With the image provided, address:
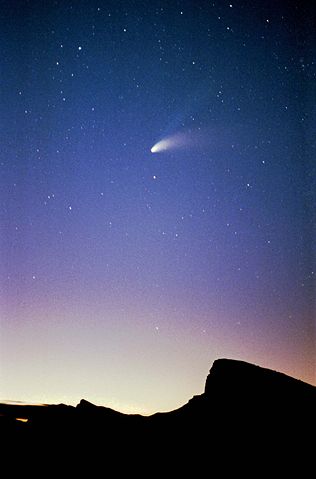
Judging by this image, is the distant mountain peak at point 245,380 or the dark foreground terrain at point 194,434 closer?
the dark foreground terrain at point 194,434

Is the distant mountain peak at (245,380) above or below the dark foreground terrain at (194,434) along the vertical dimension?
above

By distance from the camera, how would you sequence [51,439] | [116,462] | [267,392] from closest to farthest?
[116,462] → [51,439] → [267,392]

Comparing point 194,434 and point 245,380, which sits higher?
point 245,380

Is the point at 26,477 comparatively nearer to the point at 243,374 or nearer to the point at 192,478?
the point at 192,478

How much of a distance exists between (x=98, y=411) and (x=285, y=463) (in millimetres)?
10551

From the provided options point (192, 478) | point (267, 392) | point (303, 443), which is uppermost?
point (267, 392)

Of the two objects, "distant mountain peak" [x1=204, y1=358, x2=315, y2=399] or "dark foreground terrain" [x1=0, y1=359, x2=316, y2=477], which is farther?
"distant mountain peak" [x1=204, y1=358, x2=315, y2=399]

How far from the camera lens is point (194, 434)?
1953 centimetres

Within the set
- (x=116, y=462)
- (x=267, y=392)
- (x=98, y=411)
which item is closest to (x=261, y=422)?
(x=267, y=392)

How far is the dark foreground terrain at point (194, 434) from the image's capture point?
15.1 meters

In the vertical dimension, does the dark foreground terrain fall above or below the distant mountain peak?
below

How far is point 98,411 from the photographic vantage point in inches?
843

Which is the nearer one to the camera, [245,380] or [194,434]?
[194,434]

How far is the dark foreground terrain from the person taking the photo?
49.6ft
